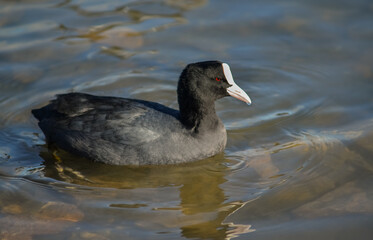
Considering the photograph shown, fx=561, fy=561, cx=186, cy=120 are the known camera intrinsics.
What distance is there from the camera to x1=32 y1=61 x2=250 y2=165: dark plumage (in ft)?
18.1

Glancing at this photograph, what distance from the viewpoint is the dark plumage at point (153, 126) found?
5.51m

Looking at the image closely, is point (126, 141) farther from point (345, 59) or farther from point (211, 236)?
point (345, 59)

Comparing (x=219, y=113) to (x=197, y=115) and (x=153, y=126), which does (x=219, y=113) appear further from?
(x=153, y=126)

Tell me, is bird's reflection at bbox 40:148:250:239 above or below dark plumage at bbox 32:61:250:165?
below

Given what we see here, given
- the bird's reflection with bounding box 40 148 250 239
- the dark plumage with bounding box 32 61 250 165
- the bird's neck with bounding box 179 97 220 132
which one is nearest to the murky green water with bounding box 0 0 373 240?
the bird's reflection with bounding box 40 148 250 239

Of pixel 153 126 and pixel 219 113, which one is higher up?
pixel 153 126

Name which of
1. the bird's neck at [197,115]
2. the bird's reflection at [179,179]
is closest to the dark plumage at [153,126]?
the bird's neck at [197,115]

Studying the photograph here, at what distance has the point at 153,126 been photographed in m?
5.54

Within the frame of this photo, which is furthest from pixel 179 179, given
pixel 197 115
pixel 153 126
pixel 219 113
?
pixel 219 113

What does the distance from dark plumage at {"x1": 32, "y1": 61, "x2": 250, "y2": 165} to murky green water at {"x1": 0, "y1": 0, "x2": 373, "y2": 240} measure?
171 millimetres

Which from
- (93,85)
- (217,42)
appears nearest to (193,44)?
(217,42)

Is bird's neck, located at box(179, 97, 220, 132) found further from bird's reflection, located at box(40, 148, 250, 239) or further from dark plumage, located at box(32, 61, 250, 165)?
bird's reflection, located at box(40, 148, 250, 239)

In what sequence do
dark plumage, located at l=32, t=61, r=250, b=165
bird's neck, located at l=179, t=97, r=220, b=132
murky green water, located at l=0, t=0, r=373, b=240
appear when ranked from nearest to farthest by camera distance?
murky green water, located at l=0, t=0, r=373, b=240 → dark plumage, located at l=32, t=61, r=250, b=165 → bird's neck, located at l=179, t=97, r=220, b=132

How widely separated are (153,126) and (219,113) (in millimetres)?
1242
